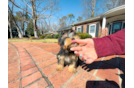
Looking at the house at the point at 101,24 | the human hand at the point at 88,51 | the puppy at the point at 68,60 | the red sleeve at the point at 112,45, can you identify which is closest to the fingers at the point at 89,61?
the human hand at the point at 88,51

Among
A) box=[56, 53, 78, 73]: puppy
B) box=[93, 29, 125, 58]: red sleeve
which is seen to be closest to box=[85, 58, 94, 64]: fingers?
box=[93, 29, 125, 58]: red sleeve

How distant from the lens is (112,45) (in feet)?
3.12

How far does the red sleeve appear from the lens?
916 millimetres

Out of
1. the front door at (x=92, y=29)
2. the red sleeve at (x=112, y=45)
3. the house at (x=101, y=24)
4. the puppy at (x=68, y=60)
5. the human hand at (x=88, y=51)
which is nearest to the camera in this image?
the red sleeve at (x=112, y=45)

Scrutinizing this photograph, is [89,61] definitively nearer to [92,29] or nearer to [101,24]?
[101,24]

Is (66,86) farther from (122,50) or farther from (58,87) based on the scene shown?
(122,50)

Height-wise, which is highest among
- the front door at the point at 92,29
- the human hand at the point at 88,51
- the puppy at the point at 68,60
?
the front door at the point at 92,29

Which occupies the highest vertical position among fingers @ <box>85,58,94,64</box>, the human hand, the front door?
the front door

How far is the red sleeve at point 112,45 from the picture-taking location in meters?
0.92

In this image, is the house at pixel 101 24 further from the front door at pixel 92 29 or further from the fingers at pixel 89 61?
the fingers at pixel 89 61

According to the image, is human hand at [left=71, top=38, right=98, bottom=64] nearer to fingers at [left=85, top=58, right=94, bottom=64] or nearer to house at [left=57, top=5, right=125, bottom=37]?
fingers at [left=85, top=58, right=94, bottom=64]

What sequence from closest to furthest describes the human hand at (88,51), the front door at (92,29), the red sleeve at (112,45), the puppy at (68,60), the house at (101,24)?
the red sleeve at (112,45) < the human hand at (88,51) < the puppy at (68,60) < the house at (101,24) < the front door at (92,29)
